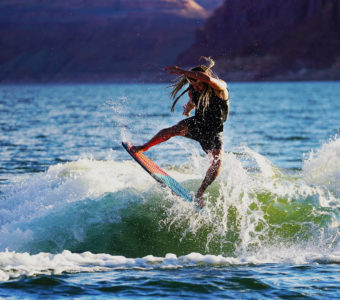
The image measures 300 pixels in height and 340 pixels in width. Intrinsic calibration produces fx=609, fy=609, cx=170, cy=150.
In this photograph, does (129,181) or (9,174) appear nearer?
(129,181)

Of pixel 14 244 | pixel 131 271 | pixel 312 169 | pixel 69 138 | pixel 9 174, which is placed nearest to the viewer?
pixel 131 271

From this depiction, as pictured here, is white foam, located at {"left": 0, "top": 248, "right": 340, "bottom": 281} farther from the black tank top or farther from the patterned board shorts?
the black tank top

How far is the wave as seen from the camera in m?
9.61

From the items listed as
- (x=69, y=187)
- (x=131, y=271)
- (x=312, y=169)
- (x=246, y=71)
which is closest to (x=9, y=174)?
(x=69, y=187)

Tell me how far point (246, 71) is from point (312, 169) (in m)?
189

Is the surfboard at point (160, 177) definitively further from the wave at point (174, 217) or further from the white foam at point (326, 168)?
the white foam at point (326, 168)

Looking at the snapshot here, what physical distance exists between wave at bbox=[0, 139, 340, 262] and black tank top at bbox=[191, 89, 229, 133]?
95 cm

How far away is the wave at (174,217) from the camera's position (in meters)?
9.61

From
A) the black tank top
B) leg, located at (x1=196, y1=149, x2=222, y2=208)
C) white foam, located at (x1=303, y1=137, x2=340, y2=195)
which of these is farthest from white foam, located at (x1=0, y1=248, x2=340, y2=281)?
white foam, located at (x1=303, y1=137, x2=340, y2=195)

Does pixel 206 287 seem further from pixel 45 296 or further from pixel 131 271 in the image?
pixel 45 296

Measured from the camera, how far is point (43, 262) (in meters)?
8.48

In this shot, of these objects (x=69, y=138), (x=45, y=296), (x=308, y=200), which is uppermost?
(x=69, y=138)

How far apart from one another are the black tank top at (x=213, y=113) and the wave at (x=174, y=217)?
3.11 ft

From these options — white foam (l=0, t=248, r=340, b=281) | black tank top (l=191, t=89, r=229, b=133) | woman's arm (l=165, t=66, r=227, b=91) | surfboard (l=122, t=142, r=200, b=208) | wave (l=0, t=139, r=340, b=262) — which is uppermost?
woman's arm (l=165, t=66, r=227, b=91)
